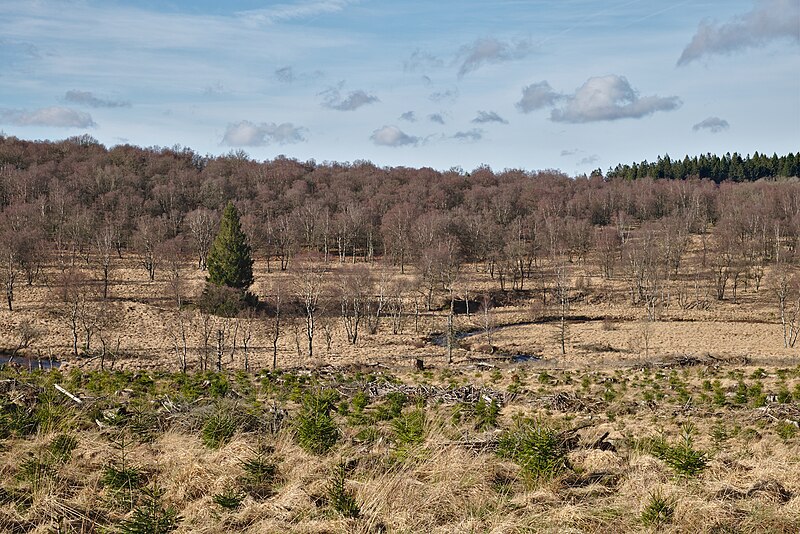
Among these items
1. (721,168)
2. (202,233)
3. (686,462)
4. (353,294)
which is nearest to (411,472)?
(686,462)

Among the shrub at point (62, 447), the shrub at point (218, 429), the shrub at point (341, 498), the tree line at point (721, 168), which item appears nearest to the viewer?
the shrub at point (341, 498)

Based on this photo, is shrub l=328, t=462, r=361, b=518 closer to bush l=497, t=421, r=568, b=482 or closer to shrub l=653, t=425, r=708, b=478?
bush l=497, t=421, r=568, b=482

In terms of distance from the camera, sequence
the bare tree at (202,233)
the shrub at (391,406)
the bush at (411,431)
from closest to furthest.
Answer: the bush at (411,431) → the shrub at (391,406) → the bare tree at (202,233)

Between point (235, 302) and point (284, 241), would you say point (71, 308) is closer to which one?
point (235, 302)

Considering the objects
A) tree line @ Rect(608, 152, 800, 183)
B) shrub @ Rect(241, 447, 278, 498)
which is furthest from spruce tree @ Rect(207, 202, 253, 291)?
tree line @ Rect(608, 152, 800, 183)

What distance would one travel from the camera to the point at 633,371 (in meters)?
30.0

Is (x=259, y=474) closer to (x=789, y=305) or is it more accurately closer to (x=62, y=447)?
(x=62, y=447)

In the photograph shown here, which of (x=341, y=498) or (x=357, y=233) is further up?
(x=357, y=233)

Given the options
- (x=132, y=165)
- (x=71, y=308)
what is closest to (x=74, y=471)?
(x=71, y=308)

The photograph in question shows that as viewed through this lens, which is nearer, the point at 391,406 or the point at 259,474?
the point at 259,474

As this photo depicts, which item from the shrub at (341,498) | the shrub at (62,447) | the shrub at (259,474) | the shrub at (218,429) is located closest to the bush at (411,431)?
the shrub at (341,498)

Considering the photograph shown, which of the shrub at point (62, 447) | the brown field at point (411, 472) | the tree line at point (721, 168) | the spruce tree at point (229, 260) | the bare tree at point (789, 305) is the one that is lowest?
the bare tree at point (789, 305)

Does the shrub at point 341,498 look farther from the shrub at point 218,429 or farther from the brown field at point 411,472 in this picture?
the shrub at point 218,429

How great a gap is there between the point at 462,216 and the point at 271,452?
78.1 m
